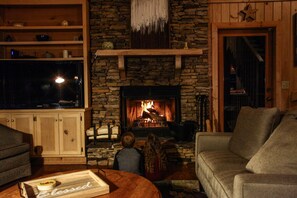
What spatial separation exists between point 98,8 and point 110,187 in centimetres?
321

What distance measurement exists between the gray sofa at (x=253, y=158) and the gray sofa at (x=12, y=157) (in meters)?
2.08

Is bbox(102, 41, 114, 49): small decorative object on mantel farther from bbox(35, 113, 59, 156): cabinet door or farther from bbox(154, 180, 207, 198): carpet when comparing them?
bbox(154, 180, 207, 198): carpet

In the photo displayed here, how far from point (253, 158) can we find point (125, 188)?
0.93 m

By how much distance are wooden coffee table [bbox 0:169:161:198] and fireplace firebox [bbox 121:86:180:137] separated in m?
2.23

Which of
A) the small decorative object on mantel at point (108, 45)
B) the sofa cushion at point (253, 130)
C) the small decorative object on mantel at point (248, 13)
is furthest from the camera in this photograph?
the small decorative object on mantel at point (248, 13)

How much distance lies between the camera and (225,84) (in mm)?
4387

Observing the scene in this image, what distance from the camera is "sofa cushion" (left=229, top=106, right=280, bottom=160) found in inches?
86.0

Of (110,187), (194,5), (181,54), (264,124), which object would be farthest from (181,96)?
(110,187)

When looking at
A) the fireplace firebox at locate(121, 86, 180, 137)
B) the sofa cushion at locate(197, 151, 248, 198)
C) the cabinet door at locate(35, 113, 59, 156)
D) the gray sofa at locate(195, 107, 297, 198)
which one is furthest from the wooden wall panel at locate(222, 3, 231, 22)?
the cabinet door at locate(35, 113, 59, 156)

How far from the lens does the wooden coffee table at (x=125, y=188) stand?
160 cm

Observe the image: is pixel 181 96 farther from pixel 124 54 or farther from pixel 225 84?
pixel 124 54

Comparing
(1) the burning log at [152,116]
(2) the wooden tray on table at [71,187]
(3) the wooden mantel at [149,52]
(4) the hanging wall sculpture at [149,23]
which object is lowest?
(2) the wooden tray on table at [71,187]

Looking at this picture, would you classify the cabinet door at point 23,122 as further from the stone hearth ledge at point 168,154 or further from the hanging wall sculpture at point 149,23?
the hanging wall sculpture at point 149,23

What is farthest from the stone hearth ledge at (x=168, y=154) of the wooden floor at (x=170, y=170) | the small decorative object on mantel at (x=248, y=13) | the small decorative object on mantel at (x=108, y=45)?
the small decorative object on mantel at (x=248, y=13)
